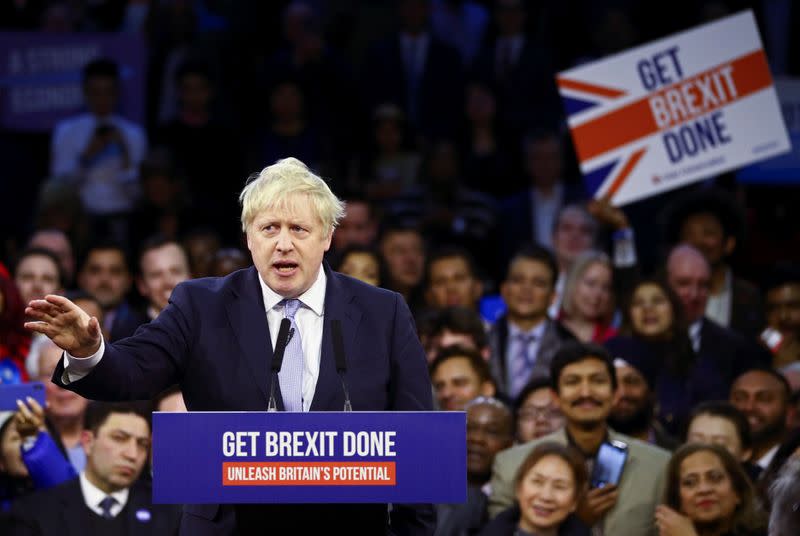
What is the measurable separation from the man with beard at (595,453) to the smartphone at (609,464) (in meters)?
0.03

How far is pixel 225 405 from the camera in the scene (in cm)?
333

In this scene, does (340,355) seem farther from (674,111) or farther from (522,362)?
(674,111)

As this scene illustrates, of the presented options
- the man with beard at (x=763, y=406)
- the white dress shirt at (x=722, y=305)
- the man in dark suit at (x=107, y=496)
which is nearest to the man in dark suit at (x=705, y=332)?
the white dress shirt at (x=722, y=305)

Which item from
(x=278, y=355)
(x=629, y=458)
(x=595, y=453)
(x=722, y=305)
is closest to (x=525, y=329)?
(x=722, y=305)

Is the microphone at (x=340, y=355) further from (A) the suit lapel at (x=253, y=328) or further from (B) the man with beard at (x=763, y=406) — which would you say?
(B) the man with beard at (x=763, y=406)

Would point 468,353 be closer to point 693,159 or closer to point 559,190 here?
point 693,159

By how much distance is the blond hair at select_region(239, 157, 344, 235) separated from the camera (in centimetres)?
324

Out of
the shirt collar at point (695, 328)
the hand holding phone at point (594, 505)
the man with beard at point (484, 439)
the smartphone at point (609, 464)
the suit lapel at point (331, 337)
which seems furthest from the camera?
the shirt collar at point (695, 328)

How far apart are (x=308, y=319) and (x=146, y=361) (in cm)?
36

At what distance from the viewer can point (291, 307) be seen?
3.40 m

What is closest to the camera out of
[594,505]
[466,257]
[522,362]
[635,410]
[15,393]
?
[15,393]

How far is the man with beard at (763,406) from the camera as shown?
6.26 metres

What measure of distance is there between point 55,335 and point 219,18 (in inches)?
319

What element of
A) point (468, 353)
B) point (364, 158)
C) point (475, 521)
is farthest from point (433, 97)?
point (475, 521)
